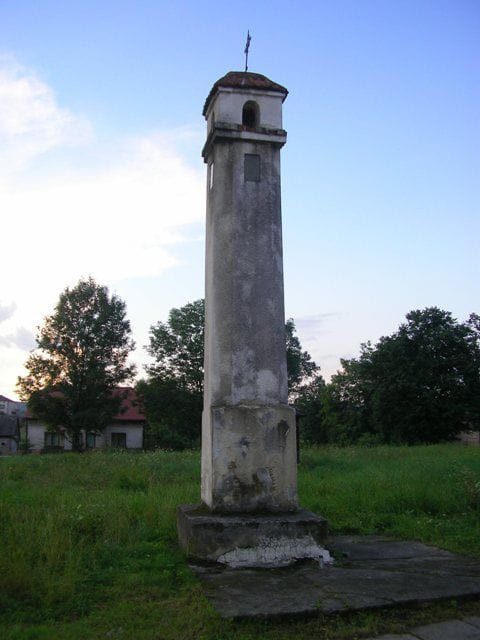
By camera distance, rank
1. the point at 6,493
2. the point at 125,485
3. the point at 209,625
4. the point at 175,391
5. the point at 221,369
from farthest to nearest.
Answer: the point at 175,391 → the point at 125,485 → the point at 6,493 → the point at 221,369 → the point at 209,625

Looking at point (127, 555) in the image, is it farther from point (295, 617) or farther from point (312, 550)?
point (295, 617)

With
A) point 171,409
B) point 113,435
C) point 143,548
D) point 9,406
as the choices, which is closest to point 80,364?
point 171,409

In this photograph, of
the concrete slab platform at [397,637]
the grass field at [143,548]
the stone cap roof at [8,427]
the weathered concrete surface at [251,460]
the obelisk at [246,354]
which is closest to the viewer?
A: the concrete slab platform at [397,637]

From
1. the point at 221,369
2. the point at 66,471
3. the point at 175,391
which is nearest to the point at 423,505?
the point at 221,369

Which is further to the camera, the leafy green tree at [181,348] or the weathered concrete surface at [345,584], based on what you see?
the leafy green tree at [181,348]

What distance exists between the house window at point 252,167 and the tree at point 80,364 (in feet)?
96.6

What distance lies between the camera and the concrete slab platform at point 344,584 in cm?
430

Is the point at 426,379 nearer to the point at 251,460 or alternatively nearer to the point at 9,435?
the point at 251,460

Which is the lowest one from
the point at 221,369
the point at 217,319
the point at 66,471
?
the point at 66,471

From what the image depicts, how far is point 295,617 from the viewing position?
4137 millimetres

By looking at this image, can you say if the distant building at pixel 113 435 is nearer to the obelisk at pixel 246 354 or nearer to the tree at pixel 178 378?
the tree at pixel 178 378

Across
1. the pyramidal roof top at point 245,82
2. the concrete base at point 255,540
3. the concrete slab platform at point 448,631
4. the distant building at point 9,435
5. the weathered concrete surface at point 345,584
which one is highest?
the pyramidal roof top at point 245,82

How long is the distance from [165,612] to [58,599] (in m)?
0.98

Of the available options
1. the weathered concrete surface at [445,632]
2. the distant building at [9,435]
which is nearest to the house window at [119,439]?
the distant building at [9,435]
